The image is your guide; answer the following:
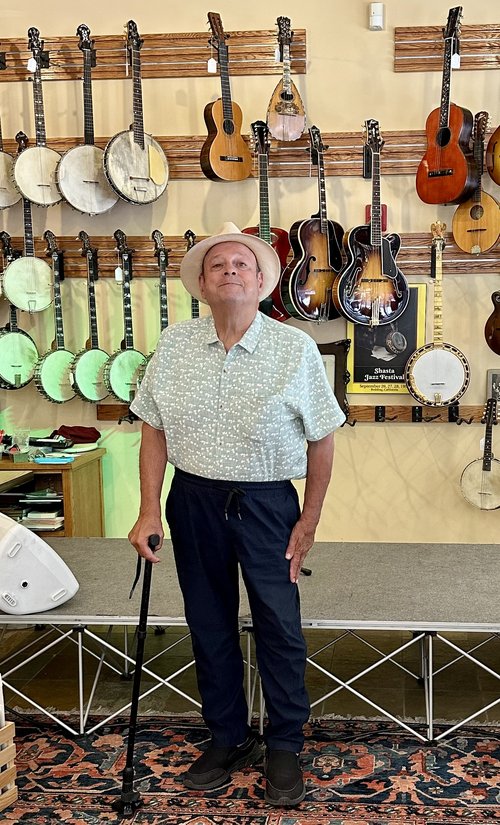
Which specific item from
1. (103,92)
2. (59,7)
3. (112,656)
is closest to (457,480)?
(112,656)

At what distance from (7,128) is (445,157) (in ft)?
7.42

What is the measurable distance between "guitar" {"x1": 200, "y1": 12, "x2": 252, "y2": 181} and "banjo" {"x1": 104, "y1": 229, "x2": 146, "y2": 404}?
593 millimetres

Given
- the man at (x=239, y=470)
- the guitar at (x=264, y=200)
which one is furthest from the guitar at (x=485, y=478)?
the man at (x=239, y=470)

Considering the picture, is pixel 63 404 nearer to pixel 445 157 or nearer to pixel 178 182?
pixel 178 182

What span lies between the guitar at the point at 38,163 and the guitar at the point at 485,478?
2434 mm

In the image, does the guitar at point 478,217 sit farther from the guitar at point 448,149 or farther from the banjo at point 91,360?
the banjo at point 91,360

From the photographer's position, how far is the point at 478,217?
425 centimetres

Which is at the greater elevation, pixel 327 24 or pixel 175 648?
pixel 327 24

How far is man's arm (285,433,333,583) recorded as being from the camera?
250cm

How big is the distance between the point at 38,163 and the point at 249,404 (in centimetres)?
254

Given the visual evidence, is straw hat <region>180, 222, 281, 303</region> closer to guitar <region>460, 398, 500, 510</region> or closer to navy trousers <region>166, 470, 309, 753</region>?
navy trousers <region>166, 470, 309, 753</region>

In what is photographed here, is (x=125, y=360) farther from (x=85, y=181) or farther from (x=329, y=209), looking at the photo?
(x=329, y=209)

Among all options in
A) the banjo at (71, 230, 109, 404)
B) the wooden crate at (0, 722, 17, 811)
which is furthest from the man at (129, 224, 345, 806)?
the banjo at (71, 230, 109, 404)

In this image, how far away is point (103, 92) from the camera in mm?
4527
